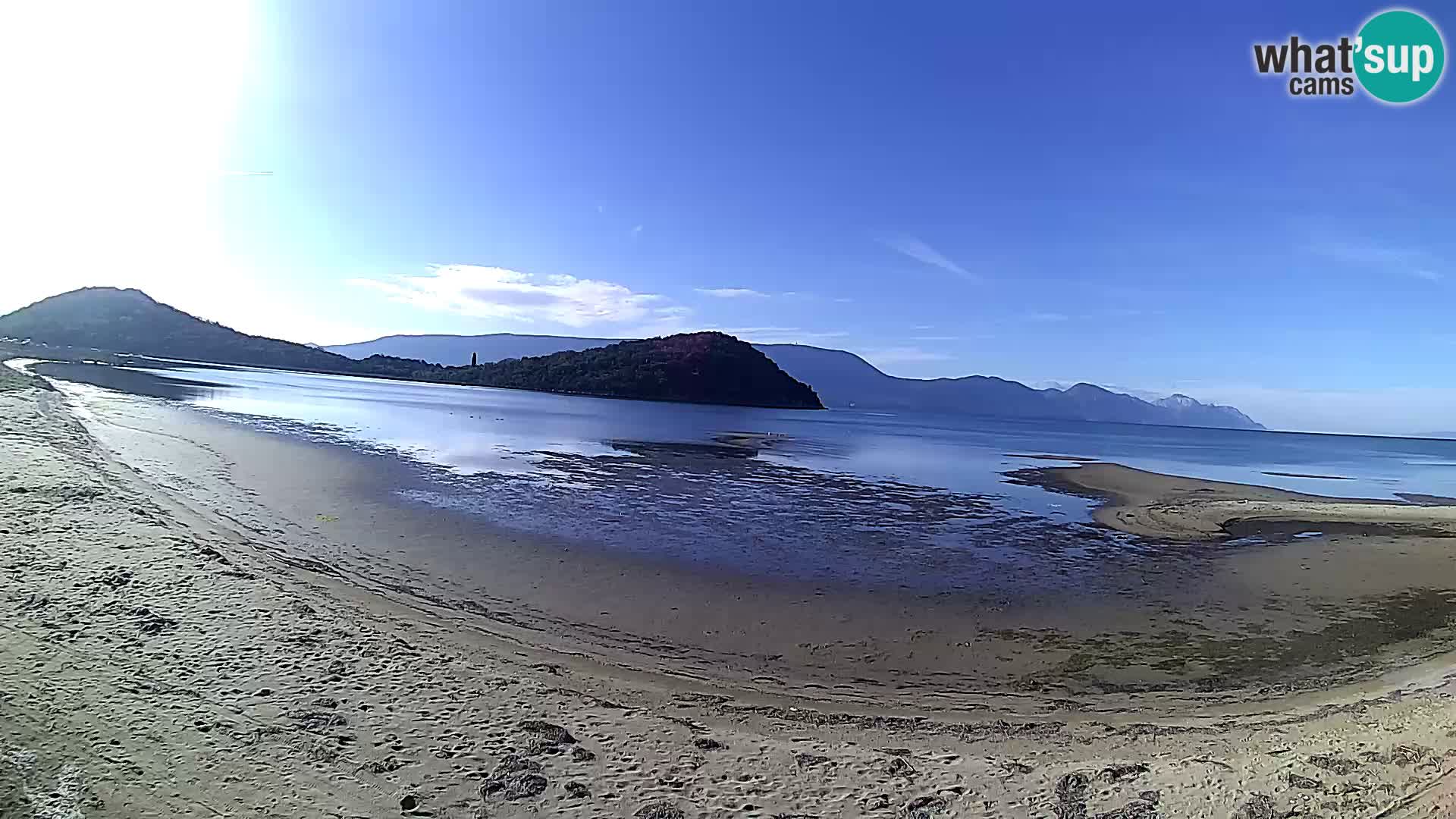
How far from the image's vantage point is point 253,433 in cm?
2675

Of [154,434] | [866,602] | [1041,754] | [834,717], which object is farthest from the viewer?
[154,434]

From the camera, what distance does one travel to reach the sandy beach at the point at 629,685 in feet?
15.6

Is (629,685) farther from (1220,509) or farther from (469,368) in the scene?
(469,368)

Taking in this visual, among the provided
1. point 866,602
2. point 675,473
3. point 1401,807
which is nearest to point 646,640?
point 866,602

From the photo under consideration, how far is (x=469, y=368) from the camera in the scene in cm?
16112

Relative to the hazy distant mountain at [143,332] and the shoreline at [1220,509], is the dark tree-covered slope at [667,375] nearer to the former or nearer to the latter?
the hazy distant mountain at [143,332]

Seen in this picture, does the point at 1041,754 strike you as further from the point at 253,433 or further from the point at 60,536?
the point at 253,433

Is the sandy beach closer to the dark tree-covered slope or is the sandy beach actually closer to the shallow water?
the shallow water

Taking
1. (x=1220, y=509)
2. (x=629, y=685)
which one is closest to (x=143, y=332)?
(x=1220, y=509)

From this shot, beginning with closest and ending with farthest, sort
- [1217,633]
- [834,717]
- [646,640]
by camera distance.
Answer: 1. [834,717]
2. [646,640]
3. [1217,633]

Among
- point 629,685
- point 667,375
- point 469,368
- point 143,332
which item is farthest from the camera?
point 469,368

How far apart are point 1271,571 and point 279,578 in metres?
16.4

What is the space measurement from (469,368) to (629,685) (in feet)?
538

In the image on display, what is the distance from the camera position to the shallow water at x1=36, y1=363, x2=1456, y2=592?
13.5 metres
